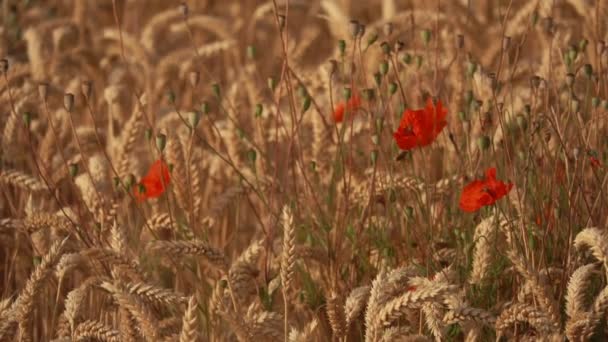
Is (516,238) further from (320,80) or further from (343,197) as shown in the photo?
(320,80)

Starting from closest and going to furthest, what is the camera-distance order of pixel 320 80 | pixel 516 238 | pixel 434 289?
1. pixel 434 289
2. pixel 516 238
3. pixel 320 80

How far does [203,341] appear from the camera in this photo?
1.84m

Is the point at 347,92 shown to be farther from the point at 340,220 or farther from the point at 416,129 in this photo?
the point at 340,220

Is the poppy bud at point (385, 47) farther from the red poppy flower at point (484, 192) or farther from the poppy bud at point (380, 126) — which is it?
the red poppy flower at point (484, 192)

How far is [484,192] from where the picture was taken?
6.49ft

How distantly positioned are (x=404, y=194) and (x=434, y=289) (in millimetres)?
840

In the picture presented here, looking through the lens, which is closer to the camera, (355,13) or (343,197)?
(343,197)

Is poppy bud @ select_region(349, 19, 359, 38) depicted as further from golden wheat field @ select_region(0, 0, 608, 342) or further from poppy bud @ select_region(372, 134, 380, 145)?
poppy bud @ select_region(372, 134, 380, 145)

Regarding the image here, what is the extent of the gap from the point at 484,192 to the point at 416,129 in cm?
18

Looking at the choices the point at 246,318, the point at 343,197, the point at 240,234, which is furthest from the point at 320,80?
the point at 246,318

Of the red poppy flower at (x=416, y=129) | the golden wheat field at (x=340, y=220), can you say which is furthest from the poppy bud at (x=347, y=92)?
the red poppy flower at (x=416, y=129)

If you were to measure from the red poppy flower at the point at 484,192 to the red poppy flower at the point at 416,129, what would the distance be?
12 centimetres

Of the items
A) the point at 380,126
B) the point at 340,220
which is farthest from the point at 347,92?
the point at 340,220

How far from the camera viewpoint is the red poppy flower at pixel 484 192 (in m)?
1.96
